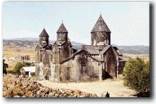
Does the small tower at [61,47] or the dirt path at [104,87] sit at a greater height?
the small tower at [61,47]

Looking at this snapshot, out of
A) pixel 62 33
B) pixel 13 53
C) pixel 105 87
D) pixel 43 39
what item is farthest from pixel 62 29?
pixel 105 87

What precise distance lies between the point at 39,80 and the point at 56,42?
246 millimetres

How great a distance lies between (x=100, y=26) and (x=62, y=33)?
226mm

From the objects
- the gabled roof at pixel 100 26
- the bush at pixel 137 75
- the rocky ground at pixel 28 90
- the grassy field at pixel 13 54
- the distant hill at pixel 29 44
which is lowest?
the rocky ground at pixel 28 90

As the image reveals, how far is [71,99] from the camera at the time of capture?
265cm

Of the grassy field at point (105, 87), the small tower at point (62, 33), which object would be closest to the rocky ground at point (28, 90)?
the grassy field at point (105, 87)

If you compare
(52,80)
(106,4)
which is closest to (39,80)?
(52,80)

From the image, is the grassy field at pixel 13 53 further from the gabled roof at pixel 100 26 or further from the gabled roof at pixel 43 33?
the gabled roof at pixel 100 26

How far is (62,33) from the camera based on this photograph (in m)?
2.65

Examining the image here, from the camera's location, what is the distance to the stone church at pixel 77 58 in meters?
2.65

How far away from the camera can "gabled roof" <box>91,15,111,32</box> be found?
2637 mm

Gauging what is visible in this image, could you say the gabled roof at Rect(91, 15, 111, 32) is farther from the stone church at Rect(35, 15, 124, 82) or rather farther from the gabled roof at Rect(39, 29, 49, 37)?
the gabled roof at Rect(39, 29, 49, 37)

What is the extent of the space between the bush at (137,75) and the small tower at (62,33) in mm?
395

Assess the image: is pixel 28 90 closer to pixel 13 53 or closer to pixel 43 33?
pixel 13 53
